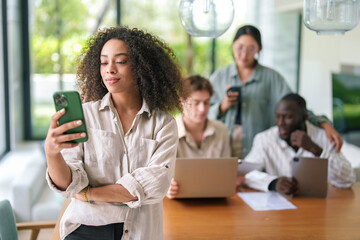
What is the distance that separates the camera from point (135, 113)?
1.53 meters

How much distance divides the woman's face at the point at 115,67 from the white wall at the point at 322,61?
2511 mm

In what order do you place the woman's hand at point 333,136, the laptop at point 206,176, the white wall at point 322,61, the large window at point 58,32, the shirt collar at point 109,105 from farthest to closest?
the large window at point 58,32 → the white wall at point 322,61 → the woman's hand at point 333,136 → the laptop at point 206,176 → the shirt collar at point 109,105

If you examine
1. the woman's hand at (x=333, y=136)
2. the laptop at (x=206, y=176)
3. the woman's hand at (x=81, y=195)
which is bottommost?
the laptop at (x=206, y=176)

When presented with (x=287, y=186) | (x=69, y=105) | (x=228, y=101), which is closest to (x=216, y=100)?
(x=228, y=101)

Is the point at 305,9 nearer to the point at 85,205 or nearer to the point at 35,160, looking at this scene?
the point at 85,205

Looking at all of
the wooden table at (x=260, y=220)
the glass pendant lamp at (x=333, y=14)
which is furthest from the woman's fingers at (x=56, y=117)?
the glass pendant lamp at (x=333, y=14)

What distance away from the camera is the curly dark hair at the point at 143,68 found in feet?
4.89

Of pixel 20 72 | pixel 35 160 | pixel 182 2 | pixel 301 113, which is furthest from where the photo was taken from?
pixel 20 72

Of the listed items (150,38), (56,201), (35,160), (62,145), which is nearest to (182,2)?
(150,38)

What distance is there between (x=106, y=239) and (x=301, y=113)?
147 cm

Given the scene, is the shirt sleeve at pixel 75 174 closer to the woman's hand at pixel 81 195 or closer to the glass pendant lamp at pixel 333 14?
the woman's hand at pixel 81 195

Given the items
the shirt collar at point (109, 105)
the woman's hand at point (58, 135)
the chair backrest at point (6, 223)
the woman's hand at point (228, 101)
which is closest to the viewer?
the woman's hand at point (58, 135)

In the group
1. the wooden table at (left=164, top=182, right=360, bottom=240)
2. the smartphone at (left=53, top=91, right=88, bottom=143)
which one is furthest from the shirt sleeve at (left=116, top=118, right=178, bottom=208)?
the wooden table at (left=164, top=182, right=360, bottom=240)

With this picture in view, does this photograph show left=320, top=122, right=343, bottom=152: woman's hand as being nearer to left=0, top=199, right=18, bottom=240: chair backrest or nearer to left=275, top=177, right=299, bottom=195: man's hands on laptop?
left=275, top=177, right=299, bottom=195: man's hands on laptop
